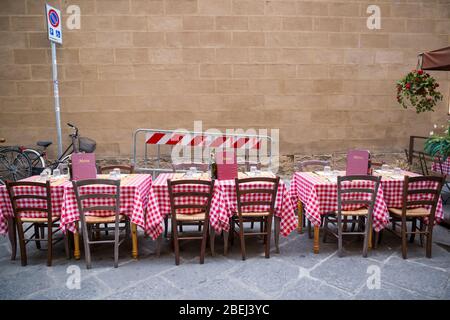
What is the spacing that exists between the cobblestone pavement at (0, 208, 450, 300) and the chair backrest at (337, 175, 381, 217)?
527 mm

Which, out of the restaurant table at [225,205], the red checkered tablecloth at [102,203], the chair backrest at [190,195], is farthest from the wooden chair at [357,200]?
the red checkered tablecloth at [102,203]

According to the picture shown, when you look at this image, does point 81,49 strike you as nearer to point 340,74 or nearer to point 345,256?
point 340,74

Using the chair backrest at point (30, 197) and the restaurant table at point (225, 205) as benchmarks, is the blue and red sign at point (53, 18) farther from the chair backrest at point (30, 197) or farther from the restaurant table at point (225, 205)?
the restaurant table at point (225, 205)

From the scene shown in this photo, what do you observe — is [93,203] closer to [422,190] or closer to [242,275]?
[242,275]

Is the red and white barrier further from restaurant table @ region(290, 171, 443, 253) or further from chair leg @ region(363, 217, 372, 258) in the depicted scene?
chair leg @ region(363, 217, 372, 258)

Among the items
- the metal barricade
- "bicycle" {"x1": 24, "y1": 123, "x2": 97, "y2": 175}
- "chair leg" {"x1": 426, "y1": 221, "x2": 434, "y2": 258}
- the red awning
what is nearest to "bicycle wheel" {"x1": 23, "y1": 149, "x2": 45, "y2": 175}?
"bicycle" {"x1": 24, "y1": 123, "x2": 97, "y2": 175}

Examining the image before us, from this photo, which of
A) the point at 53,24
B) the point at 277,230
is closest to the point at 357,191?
the point at 277,230

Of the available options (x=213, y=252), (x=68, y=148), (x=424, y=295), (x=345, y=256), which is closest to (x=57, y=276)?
(x=213, y=252)

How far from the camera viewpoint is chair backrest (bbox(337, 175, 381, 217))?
9.61ft

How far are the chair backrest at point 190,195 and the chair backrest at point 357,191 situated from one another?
128cm

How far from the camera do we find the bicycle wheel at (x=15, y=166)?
546 cm

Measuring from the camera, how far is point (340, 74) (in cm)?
619

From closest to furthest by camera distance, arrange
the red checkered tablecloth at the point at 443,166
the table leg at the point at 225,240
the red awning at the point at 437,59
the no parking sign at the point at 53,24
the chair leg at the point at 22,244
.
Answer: the chair leg at the point at 22,244
the table leg at the point at 225,240
the red awning at the point at 437,59
the no parking sign at the point at 53,24
the red checkered tablecloth at the point at 443,166
